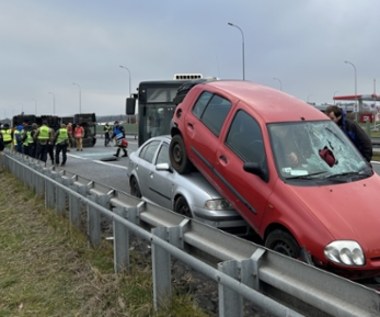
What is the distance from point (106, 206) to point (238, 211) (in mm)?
1480

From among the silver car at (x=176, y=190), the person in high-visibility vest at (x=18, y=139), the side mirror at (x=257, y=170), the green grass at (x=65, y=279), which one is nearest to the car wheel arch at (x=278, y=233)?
the side mirror at (x=257, y=170)

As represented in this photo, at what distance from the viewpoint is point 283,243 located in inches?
196

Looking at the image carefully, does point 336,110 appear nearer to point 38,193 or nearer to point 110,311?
point 110,311

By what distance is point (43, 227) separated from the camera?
25.2 ft

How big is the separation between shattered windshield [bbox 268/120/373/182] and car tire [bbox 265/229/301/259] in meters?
0.61

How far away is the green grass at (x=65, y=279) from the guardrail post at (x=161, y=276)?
0.27 ft

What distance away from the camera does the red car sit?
4496 mm

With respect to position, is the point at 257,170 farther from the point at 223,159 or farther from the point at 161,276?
the point at 161,276

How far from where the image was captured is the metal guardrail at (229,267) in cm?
259

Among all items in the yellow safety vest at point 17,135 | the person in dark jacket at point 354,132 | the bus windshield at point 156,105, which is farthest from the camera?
the yellow safety vest at point 17,135

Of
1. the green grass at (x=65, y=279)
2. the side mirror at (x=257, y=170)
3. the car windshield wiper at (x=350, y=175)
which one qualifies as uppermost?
the side mirror at (x=257, y=170)

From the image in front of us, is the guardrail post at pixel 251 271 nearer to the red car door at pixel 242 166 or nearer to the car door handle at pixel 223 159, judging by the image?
the red car door at pixel 242 166

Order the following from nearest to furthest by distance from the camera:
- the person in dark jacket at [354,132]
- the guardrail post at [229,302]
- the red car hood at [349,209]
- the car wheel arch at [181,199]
→ the guardrail post at [229,302] < the red car hood at [349,209] < the car wheel arch at [181,199] < the person in dark jacket at [354,132]

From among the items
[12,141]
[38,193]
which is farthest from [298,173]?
[12,141]
